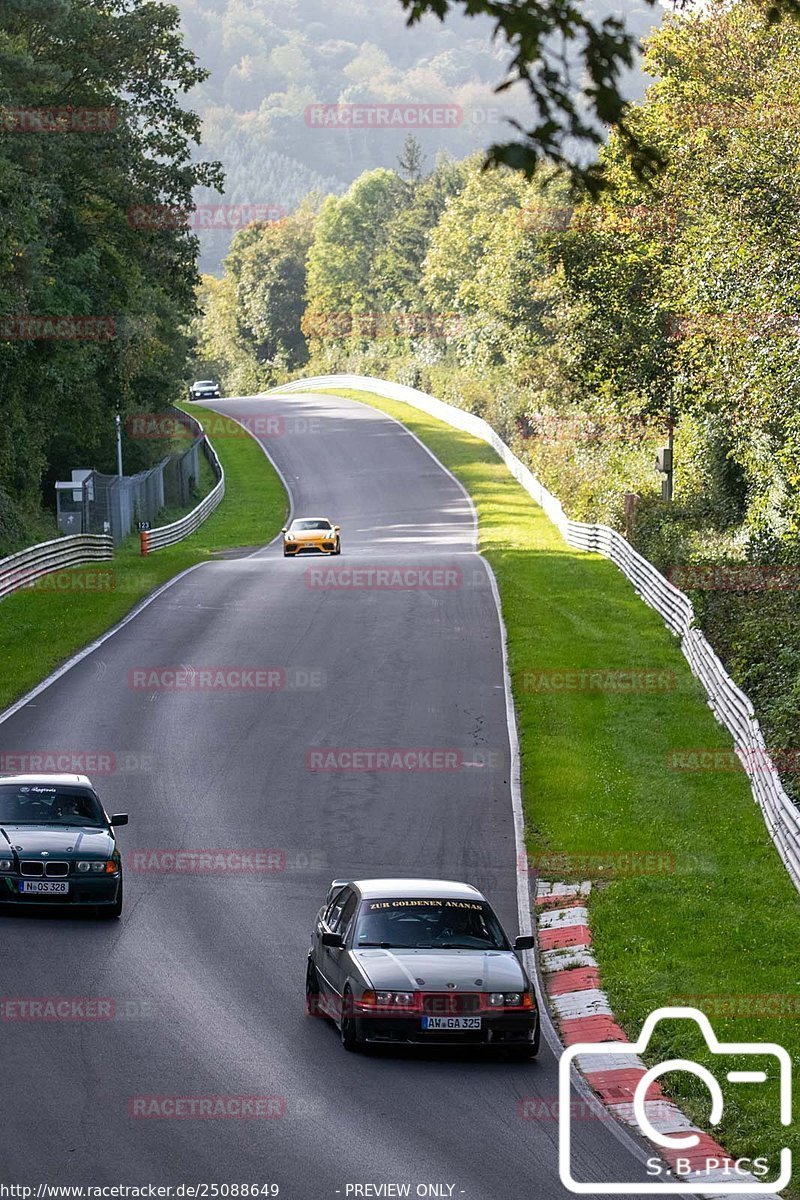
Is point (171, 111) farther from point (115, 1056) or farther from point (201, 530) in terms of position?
point (115, 1056)

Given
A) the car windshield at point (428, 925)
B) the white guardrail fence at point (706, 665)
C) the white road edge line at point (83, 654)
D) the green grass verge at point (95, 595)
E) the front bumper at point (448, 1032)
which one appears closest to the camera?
the front bumper at point (448, 1032)

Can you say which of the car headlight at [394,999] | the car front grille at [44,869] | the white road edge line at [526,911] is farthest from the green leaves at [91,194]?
the car headlight at [394,999]

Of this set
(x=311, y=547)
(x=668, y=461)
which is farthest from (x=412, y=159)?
(x=668, y=461)

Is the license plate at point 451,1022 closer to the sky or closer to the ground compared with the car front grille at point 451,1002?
closer to the ground

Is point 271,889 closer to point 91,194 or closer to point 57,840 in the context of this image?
point 57,840

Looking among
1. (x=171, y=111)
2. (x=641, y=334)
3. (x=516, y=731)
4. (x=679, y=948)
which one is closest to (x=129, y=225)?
(x=171, y=111)

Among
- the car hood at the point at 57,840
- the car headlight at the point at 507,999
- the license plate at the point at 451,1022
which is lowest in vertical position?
the license plate at the point at 451,1022

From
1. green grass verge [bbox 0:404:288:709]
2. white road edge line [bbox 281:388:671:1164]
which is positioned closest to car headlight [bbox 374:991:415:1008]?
white road edge line [bbox 281:388:671:1164]

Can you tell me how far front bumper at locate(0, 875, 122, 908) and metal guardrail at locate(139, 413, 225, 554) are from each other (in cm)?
3590

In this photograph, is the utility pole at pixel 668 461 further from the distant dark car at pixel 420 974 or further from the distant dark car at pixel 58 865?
the distant dark car at pixel 420 974

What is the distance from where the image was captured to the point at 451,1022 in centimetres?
1290

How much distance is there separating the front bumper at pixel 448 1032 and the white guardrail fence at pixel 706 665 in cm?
642

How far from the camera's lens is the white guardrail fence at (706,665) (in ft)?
64.4

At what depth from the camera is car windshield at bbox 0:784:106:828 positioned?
706 inches
